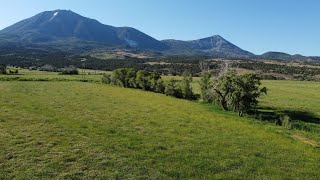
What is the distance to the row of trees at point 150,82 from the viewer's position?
3514 inches

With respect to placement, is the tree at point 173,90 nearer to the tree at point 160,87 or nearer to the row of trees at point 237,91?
the tree at point 160,87

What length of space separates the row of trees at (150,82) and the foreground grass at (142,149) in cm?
4559

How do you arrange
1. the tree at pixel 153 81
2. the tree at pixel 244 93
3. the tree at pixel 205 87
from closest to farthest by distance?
the tree at pixel 244 93
the tree at pixel 205 87
the tree at pixel 153 81

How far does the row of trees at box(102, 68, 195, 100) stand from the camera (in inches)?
3514

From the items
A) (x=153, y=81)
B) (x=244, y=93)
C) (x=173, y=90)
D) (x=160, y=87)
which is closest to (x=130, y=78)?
(x=153, y=81)

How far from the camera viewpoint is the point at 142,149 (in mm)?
27766

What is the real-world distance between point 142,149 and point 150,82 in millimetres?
77201

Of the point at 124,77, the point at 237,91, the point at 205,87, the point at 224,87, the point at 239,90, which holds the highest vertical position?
the point at 224,87

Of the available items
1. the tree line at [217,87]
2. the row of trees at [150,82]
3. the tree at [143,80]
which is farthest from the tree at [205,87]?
the tree at [143,80]

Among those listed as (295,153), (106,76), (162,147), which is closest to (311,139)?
(295,153)

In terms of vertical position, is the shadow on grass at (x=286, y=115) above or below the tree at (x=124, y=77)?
below

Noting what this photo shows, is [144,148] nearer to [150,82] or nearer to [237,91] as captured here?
[237,91]

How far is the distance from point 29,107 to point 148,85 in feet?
191

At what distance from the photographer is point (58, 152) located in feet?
84.3
